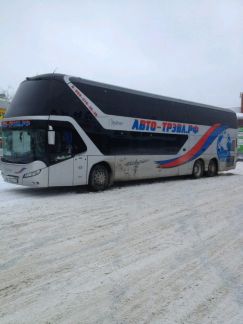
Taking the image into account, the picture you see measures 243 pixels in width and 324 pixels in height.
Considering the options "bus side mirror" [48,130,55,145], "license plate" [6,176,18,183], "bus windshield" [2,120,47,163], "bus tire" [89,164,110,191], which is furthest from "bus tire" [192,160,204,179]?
"license plate" [6,176,18,183]

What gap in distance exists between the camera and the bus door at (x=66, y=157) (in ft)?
34.4

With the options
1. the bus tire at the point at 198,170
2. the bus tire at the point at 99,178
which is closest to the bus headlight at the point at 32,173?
the bus tire at the point at 99,178

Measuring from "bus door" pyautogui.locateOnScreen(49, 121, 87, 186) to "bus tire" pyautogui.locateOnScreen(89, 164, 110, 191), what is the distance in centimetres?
37

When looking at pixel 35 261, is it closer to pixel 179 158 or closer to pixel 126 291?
pixel 126 291

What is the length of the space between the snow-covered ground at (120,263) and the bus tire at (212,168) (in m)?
9.14

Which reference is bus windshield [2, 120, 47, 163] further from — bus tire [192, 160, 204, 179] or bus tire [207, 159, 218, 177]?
bus tire [207, 159, 218, 177]

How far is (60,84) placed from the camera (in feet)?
35.3

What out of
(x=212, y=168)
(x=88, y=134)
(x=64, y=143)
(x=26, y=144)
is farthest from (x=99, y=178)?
(x=212, y=168)

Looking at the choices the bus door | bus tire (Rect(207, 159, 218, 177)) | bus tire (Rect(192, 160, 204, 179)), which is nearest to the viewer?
the bus door

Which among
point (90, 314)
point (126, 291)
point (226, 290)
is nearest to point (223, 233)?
point (226, 290)

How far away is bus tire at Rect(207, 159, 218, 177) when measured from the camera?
18.0 metres

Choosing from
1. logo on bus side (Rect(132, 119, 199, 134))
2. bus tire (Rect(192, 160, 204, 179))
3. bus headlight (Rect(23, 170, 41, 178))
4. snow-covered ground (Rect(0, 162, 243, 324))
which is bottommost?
snow-covered ground (Rect(0, 162, 243, 324))

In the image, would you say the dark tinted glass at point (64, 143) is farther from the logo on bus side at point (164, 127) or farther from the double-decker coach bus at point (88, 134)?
the logo on bus side at point (164, 127)

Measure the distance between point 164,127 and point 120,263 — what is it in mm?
10514
